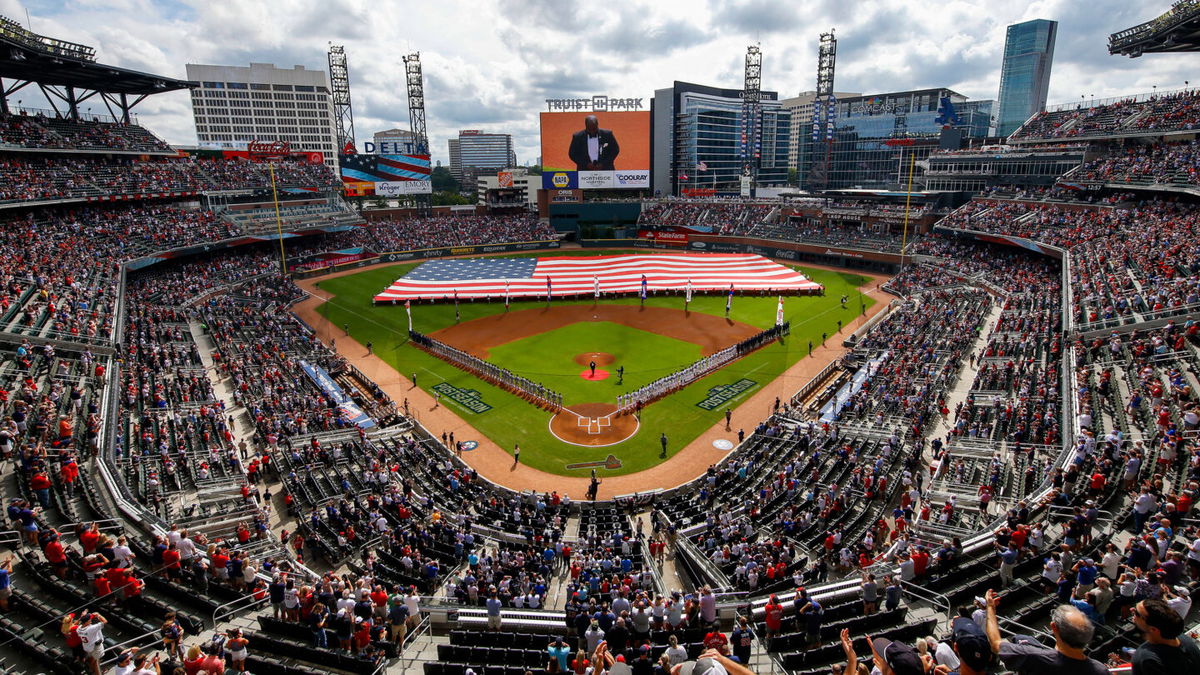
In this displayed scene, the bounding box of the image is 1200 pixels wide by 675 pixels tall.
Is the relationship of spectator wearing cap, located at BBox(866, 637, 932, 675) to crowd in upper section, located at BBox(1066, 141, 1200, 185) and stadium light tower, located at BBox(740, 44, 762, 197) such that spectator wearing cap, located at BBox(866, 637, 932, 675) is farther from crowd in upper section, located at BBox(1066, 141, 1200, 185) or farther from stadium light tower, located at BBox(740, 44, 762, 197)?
stadium light tower, located at BBox(740, 44, 762, 197)

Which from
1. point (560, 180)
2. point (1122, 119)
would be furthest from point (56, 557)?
point (560, 180)

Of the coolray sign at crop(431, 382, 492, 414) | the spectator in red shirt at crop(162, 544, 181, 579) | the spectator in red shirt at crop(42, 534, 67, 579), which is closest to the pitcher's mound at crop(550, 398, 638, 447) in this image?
the coolray sign at crop(431, 382, 492, 414)

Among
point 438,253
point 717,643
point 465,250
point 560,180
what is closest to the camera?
point 717,643

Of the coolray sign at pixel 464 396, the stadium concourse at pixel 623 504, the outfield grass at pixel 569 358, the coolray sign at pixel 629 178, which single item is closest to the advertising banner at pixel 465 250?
the outfield grass at pixel 569 358

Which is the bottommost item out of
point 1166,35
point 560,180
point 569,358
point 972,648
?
point 569,358

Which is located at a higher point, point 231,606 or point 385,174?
point 385,174

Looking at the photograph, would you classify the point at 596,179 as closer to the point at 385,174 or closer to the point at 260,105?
the point at 385,174

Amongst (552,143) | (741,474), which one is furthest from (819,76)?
(741,474)
